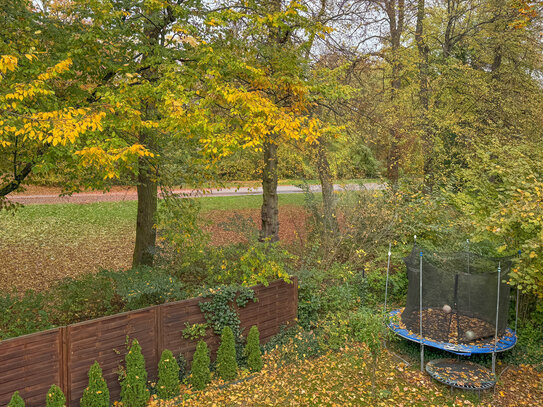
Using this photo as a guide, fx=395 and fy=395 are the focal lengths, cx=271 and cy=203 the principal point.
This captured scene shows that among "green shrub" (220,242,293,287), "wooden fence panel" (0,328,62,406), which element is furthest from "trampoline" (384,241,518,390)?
"wooden fence panel" (0,328,62,406)

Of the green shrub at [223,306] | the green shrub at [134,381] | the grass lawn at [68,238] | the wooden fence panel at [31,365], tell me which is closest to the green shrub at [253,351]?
the green shrub at [223,306]

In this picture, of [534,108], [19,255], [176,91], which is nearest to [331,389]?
[176,91]

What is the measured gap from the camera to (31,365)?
4996mm

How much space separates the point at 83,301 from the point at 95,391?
77.2 inches

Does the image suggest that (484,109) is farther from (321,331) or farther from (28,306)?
(28,306)

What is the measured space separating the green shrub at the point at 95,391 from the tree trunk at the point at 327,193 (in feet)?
21.4

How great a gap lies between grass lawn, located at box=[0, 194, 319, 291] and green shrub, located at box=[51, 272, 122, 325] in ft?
14.1

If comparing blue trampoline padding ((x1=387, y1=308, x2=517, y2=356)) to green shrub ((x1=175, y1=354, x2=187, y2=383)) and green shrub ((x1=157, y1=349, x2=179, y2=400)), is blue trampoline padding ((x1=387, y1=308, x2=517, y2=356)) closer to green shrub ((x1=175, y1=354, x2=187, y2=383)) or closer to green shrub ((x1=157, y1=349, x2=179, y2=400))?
green shrub ((x1=175, y1=354, x2=187, y2=383))

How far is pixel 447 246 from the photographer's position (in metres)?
10.1

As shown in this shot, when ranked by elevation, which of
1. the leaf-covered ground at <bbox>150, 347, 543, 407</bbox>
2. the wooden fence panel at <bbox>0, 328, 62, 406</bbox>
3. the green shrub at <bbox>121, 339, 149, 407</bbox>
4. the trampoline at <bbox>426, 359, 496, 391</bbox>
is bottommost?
the leaf-covered ground at <bbox>150, 347, 543, 407</bbox>

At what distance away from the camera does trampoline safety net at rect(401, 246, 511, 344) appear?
711 centimetres

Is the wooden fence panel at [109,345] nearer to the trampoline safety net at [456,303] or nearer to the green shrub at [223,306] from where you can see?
the green shrub at [223,306]

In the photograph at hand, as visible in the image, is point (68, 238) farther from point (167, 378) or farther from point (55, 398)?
point (55, 398)

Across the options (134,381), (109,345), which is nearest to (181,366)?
(134,381)
